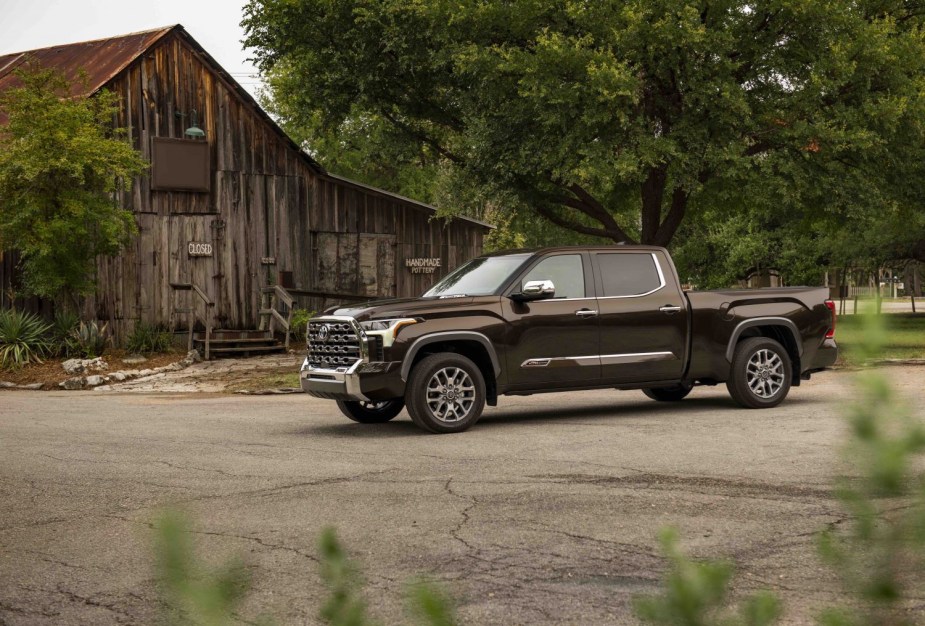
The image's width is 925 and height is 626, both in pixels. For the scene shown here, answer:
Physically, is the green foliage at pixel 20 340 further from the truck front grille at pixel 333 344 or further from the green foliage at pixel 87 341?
the truck front grille at pixel 333 344

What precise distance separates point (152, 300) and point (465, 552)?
2028 centimetres

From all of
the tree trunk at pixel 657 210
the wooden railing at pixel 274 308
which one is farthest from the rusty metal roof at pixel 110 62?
the tree trunk at pixel 657 210

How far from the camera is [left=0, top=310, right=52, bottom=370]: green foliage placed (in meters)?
22.0

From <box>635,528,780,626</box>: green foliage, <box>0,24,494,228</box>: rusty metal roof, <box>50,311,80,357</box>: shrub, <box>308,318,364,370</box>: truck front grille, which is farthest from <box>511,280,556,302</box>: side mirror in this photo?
<box>0,24,494,228</box>: rusty metal roof

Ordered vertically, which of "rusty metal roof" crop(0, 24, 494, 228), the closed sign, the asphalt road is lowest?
the asphalt road

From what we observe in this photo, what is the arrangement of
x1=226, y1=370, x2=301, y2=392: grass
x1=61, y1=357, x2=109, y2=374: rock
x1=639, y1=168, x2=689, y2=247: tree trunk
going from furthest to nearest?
1. x1=639, y1=168, x2=689, y2=247: tree trunk
2. x1=61, y1=357, x2=109, y2=374: rock
3. x1=226, y1=370, x2=301, y2=392: grass

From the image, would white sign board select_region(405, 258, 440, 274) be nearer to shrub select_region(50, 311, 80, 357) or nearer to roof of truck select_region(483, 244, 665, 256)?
shrub select_region(50, 311, 80, 357)

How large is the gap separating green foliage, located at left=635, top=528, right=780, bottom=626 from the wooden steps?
23153mm

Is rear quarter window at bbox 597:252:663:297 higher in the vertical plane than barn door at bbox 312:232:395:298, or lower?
lower

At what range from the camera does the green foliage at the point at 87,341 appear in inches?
906

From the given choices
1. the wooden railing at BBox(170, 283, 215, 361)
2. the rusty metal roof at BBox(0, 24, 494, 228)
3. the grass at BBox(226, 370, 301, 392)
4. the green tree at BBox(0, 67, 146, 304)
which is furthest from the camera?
the rusty metal roof at BBox(0, 24, 494, 228)

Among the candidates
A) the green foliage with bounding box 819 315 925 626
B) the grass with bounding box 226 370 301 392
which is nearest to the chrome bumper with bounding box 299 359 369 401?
the grass with bounding box 226 370 301 392

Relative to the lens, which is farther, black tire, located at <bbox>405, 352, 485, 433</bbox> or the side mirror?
the side mirror

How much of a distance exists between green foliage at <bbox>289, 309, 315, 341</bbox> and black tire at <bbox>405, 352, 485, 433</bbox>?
43.6 feet
